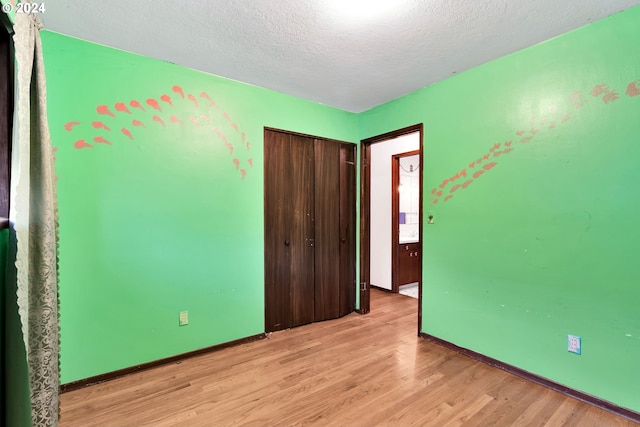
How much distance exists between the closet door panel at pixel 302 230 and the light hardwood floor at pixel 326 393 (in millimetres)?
539

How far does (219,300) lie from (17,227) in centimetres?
172

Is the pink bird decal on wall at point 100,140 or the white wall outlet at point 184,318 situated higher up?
the pink bird decal on wall at point 100,140

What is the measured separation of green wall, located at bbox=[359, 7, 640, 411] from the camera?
1.76 metres

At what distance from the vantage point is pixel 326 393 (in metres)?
1.95

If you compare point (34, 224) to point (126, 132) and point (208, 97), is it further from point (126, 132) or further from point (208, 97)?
point (208, 97)

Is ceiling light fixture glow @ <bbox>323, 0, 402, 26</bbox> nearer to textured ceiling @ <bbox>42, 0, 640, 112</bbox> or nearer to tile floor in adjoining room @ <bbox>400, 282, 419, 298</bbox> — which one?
textured ceiling @ <bbox>42, 0, 640, 112</bbox>

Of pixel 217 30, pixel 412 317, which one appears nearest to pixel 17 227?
pixel 217 30

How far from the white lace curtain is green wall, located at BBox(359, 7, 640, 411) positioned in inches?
106

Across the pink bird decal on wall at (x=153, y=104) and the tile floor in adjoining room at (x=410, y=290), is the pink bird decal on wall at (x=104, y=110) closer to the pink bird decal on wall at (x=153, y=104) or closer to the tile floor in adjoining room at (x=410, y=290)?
the pink bird decal on wall at (x=153, y=104)

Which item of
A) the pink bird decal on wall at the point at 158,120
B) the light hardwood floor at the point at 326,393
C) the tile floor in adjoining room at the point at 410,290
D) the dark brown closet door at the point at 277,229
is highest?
the pink bird decal on wall at the point at 158,120

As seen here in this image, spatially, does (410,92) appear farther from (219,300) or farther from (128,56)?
(219,300)

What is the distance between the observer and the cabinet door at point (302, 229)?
10.0 feet

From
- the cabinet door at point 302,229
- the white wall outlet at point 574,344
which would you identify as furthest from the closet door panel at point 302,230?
the white wall outlet at point 574,344

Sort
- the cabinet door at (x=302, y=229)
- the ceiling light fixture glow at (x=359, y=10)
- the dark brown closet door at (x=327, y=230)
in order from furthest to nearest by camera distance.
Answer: the dark brown closet door at (x=327, y=230)
the cabinet door at (x=302, y=229)
the ceiling light fixture glow at (x=359, y=10)
